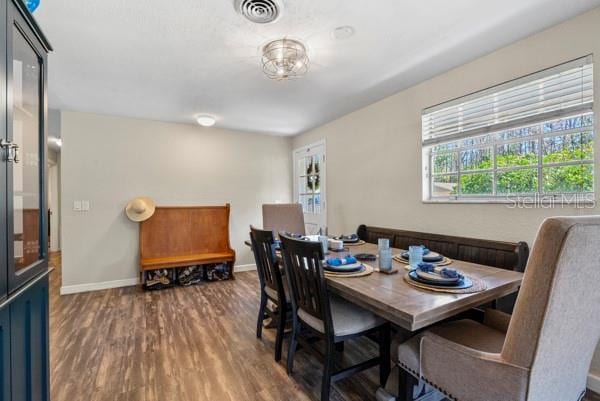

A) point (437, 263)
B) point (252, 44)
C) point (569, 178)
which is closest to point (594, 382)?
point (437, 263)

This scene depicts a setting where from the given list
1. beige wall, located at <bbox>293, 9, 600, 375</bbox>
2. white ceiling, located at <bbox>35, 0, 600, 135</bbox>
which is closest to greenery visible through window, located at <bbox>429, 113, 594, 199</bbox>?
beige wall, located at <bbox>293, 9, 600, 375</bbox>

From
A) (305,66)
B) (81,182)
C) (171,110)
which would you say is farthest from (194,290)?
(305,66)

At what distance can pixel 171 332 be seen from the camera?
2.63 meters

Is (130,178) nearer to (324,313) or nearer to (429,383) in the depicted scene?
(324,313)

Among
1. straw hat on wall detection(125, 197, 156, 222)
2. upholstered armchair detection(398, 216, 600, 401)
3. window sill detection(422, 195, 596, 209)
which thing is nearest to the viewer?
upholstered armchair detection(398, 216, 600, 401)

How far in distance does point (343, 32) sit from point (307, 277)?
1.66 meters

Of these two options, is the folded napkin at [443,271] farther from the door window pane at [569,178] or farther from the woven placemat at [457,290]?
the door window pane at [569,178]

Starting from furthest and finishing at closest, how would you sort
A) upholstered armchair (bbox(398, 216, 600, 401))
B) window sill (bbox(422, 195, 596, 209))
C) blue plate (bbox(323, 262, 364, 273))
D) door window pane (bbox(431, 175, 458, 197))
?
door window pane (bbox(431, 175, 458, 197)) < window sill (bbox(422, 195, 596, 209)) < blue plate (bbox(323, 262, 364, 273)) < upholstered armchair (bbox(398, 216, 600, 401))

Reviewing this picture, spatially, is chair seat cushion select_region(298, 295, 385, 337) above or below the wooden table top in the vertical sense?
below

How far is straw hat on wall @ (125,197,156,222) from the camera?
13.0ft

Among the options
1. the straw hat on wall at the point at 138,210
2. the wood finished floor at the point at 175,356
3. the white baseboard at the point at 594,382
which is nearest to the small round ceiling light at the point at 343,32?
the wood finished floor at the point at 175,356

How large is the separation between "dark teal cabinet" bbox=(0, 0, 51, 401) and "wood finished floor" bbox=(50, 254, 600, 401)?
66cm

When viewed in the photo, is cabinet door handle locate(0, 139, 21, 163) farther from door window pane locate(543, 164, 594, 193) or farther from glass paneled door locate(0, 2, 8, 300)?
door window pane locate(543, 164, 594, 193)

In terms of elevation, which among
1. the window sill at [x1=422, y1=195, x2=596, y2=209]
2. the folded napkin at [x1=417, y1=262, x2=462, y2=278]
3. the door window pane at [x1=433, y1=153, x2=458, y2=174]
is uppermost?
the door window pane at [x1=433, y1=153, x2=458, y2=174]
